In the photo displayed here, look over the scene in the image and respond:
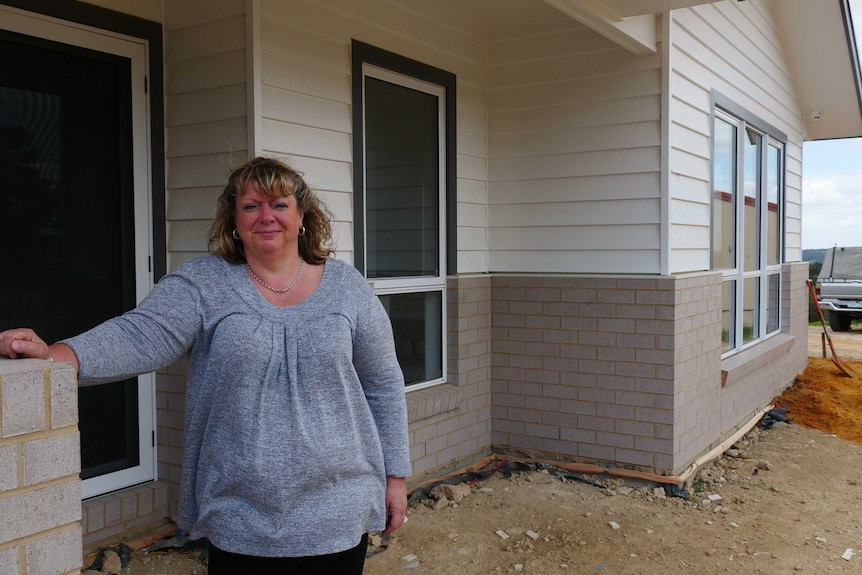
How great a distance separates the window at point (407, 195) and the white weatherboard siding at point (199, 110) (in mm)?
815

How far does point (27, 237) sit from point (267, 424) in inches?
83.3

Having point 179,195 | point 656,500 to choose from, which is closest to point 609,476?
point 656,500

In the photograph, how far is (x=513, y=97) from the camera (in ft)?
18.7

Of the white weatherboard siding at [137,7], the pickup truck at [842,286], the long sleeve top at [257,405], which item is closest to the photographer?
the long sleeve top at [257,405]

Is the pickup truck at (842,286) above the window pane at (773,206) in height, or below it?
below

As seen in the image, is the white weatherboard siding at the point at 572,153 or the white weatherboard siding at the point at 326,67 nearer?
the white weatherboard siding at the point at 326,67

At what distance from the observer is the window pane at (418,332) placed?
16.5 feet

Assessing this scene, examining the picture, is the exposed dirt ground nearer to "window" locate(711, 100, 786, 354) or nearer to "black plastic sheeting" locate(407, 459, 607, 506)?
"black plastic sheeting" locate(407, 459, 607, 506)

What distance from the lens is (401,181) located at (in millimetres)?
4980

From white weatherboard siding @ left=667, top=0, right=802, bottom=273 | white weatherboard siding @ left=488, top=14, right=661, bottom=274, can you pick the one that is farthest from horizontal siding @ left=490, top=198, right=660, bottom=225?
white weatherboard siding @ left=667, top=0, right=802, bottom=273

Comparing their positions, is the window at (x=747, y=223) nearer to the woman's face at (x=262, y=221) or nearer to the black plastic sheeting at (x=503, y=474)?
the black plastic sheeting at (x=503, y=474)

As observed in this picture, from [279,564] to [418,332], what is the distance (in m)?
3.26

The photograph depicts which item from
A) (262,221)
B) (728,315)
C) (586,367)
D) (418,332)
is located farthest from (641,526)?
(262,221)

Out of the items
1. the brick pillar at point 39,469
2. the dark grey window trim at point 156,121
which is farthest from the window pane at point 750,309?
the brick pillar at point 39,469
